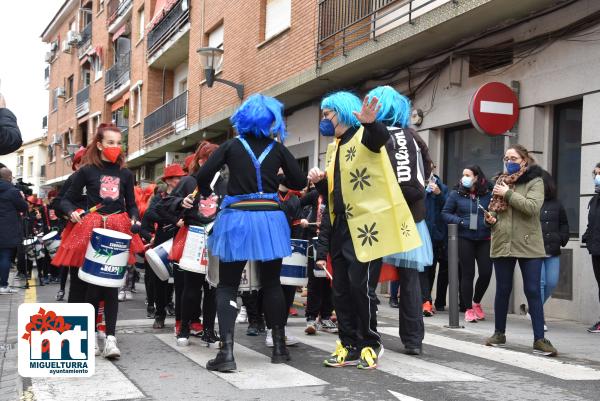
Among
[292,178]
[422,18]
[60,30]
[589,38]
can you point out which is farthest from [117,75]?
[292,178]

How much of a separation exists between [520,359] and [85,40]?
38828 millimetres

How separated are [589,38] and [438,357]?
5.09 meters

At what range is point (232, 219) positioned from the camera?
5.26 metres

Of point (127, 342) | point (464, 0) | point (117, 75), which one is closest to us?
point (127, 342)

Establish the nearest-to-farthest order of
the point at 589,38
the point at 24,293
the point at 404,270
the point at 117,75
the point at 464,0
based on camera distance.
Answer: the point at 404,270 → the point at 589,38 → the point at 464,0 → the point at 24,293 → the point at 117,75

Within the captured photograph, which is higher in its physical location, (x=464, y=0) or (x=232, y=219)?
(x=464, y=0)

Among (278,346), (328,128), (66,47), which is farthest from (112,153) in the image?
(66,47)

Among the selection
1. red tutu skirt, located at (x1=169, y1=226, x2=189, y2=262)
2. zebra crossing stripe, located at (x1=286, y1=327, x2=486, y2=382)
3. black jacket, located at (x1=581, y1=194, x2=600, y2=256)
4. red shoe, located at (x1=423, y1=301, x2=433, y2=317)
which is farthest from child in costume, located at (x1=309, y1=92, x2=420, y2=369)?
red shoe, located at (x1=423, y1=301, x2=433, y2=317)

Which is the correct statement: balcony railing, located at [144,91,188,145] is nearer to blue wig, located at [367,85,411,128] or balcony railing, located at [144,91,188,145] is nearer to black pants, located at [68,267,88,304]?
black pants, located at [68,267,88,304]

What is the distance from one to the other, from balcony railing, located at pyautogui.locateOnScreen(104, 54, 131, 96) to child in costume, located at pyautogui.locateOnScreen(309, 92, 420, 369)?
2808 centimetres

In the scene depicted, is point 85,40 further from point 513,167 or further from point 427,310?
point 513,167

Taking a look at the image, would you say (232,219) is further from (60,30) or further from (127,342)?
(60,30)

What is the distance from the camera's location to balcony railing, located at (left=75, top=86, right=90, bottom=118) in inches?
1572

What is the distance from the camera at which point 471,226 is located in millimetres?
9211
